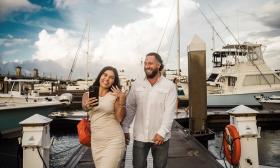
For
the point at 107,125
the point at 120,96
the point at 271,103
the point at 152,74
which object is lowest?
the point at 271,103

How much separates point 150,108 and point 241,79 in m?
23.7

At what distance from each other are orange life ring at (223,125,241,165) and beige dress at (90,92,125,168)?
7.64 ft

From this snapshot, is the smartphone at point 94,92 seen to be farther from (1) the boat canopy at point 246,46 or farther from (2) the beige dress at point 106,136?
(1) the boat canopy at point 246,46

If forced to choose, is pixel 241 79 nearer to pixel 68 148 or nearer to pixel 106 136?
pixel 68 148

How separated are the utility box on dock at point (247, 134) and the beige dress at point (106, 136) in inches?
97.7

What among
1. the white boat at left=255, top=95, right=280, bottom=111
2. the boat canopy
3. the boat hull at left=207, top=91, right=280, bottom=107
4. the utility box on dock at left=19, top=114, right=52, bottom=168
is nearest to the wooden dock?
the utility box on dock at left=19, top=114, right=52, bottom=168

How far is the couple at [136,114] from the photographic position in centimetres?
296

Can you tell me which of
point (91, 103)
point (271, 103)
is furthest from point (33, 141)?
point (271, 103)

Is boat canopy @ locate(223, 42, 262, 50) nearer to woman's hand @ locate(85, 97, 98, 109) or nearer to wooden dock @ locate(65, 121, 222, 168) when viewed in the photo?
wooden dock @ locate(65, 121, 222, 168)

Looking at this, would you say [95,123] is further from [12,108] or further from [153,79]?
[12,108]

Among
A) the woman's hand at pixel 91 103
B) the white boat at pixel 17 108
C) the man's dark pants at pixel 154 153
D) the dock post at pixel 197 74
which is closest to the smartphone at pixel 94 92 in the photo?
the woman's hand at pixel 91 103

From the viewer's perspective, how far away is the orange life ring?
4516mm

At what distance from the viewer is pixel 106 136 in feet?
9.66

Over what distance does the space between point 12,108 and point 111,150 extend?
42.8 feet
